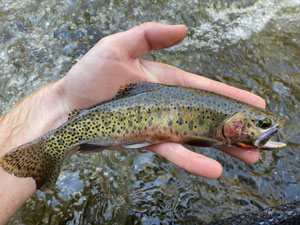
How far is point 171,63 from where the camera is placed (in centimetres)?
509

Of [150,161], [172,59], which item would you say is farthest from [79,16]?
[150,161]

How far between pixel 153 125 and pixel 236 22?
373 cm

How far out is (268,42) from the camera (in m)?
5.30

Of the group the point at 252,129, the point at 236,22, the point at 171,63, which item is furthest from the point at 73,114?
the point at 236,22

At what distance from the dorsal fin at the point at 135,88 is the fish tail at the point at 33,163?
768mm

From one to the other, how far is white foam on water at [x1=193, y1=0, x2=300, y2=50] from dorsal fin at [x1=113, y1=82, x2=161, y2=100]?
2.78 m

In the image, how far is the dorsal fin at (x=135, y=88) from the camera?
2805 mm

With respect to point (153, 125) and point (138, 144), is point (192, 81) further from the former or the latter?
point (138, 144)

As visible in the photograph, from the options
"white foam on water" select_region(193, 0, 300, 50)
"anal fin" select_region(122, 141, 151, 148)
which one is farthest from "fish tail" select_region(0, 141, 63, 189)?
"white foam on water" select_region(193, 0, 300, 50)

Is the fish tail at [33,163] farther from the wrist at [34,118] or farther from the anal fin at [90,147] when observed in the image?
the wrist at [34,118]

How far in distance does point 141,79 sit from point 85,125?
0.72m

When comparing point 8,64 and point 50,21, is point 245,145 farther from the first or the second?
point 50,21

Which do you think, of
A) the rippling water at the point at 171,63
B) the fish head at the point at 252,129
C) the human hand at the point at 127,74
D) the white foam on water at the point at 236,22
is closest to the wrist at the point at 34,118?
the human hand at the point at 127,74

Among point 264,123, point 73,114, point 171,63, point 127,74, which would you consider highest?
point 127,74
